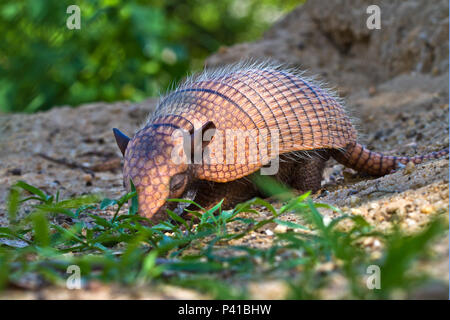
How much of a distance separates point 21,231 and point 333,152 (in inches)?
99.7

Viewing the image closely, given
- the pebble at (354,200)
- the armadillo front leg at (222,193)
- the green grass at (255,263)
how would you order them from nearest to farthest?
the green grass at (255,263)
the pebble at (354,200)
the armadillo front leg at (222,193)

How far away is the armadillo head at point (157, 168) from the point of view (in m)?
3.50

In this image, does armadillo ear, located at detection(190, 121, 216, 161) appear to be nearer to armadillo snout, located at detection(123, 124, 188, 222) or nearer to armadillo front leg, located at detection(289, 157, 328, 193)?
armadillo snout, located at detection(123, 124, 188, 222)

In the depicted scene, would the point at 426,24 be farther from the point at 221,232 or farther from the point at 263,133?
the point at 221,232

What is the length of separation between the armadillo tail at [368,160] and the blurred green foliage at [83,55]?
477cm

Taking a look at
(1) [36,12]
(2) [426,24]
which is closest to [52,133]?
(1) [36,12]

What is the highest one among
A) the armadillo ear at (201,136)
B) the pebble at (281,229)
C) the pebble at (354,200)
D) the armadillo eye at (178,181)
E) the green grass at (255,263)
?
the armadillo ear at (201,136)

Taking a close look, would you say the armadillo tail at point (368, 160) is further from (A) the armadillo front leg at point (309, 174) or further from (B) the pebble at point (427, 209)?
(B) the pebble at point (427, 209)

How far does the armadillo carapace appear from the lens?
142 inches

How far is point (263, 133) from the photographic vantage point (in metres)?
4.02

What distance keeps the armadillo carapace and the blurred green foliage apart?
167 inches

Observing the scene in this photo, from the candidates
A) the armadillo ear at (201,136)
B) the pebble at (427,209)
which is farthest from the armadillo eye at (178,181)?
the pebble at (427,209)

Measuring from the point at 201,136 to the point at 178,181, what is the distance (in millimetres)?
355

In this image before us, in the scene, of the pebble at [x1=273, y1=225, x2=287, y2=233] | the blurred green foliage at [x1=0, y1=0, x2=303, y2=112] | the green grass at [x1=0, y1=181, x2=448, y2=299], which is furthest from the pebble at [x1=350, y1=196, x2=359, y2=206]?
the blurred green foliage at [x1=0, y1=0, x2=303, y2=112]
